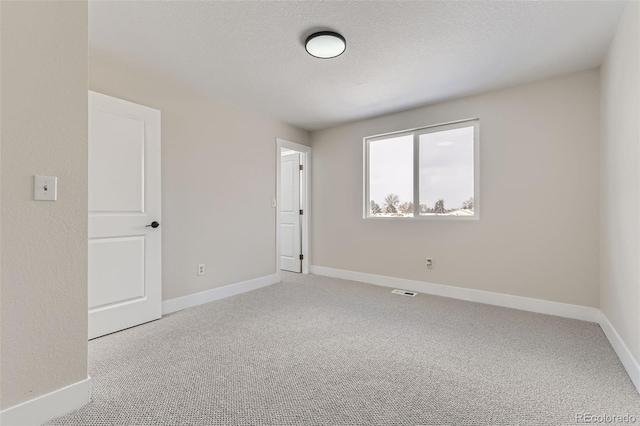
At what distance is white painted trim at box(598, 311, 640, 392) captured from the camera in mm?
1647

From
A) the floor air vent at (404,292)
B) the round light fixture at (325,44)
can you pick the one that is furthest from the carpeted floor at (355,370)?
the round light fixture at (325,44)

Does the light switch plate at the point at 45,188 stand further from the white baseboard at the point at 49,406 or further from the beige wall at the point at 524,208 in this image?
the beige wall at the point at 524,208

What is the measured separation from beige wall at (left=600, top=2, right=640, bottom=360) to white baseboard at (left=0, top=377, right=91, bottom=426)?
120 inches

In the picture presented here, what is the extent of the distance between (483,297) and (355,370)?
213 cm

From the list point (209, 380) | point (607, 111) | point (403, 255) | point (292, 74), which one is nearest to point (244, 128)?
point (292, 74)

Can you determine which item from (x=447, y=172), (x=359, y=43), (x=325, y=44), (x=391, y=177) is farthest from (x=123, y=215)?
(x=447, y=172)

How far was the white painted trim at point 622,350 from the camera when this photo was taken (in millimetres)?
1647

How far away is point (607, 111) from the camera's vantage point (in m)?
2.36

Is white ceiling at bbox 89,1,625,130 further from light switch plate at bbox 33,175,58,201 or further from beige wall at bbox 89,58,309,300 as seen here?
light switch plate at bbox 33,175,58,201

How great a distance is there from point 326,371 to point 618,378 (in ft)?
5.77

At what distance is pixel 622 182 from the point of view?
1.95 metres

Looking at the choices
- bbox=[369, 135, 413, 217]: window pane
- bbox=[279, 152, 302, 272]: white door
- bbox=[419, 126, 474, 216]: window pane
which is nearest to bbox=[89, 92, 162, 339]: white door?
bbox=[279, 152, 302, 272]: white door

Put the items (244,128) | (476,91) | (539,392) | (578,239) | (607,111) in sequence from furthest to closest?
(244,128) < (476,91) < (578,239) < (607,111) < (539,392)

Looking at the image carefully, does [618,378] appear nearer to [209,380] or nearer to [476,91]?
[209,380]
